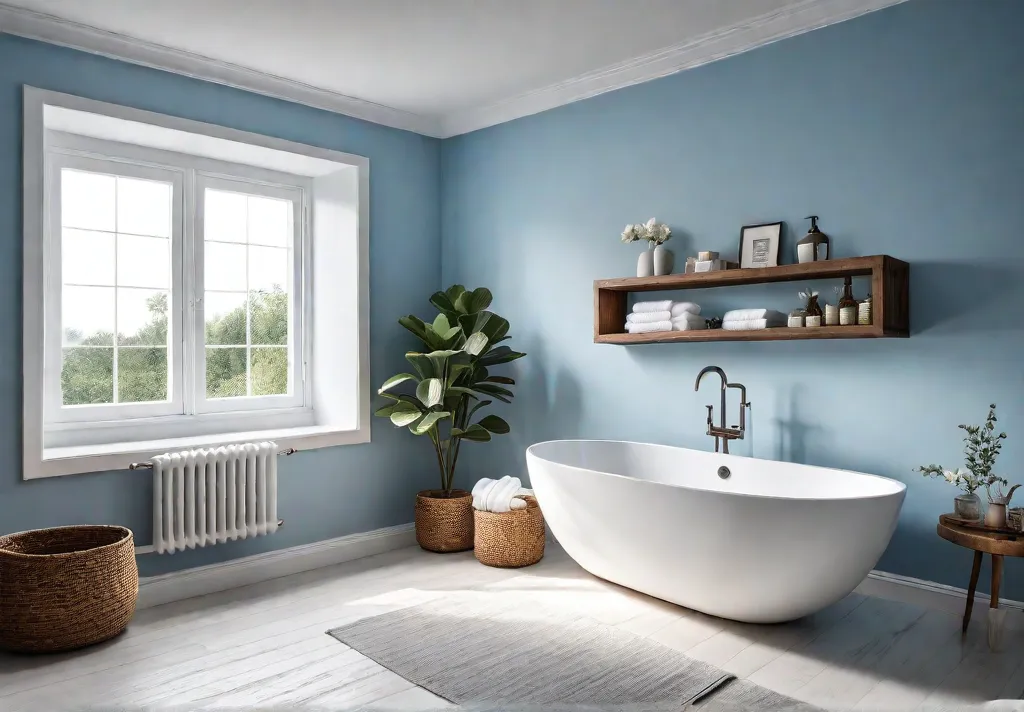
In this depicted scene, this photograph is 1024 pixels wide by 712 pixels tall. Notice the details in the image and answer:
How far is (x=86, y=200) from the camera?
3.50 metres

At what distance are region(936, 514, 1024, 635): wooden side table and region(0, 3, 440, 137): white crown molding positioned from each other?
3449 millimetres

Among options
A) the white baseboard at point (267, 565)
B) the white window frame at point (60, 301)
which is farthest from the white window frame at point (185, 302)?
the white baseboard at point (267, 565)

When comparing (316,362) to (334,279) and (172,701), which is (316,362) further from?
(172,701)

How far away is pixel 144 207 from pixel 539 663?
290 centimetres

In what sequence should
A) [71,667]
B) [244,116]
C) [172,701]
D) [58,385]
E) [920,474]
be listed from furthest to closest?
[244,116] < [58,385] < [920,474] < [71,667] < [172,701]

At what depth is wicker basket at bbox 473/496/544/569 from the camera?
3.68 m

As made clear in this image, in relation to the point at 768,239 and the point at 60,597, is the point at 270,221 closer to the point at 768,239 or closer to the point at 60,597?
the point at 60,597

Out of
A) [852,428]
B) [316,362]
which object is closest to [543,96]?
[316,362]

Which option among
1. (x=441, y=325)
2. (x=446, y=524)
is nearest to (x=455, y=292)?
(x=441, y=325)

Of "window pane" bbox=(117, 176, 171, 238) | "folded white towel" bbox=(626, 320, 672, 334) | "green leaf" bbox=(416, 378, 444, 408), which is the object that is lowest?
"green leaf" bbox=(416, 378, 444, 408)

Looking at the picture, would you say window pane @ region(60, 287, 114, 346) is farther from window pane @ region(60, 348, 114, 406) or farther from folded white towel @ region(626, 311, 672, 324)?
folded white towel @ region(626, 311, 672, 324)

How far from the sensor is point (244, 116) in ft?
12.1

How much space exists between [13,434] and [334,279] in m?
1.78

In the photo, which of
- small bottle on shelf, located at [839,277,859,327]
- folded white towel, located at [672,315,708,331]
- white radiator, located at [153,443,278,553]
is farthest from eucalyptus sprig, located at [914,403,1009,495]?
white radiator, located at [153,443,278,553]
